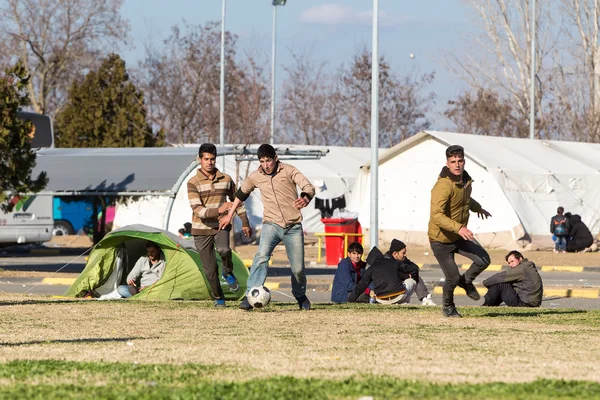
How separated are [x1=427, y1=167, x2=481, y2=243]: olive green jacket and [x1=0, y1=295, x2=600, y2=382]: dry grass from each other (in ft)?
2.96

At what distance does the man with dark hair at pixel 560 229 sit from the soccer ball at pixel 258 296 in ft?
70.2

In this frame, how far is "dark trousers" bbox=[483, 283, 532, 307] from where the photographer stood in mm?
15695

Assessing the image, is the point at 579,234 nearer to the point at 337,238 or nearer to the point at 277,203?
the point at 337,238

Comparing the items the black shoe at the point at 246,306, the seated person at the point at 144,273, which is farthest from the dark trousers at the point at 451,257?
the seated person at the point at 144,273

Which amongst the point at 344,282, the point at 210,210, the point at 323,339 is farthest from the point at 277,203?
the point at 344,282

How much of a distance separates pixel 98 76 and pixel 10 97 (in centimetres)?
2826

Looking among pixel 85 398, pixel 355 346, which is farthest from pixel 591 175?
pixel 85 398

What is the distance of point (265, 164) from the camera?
1279 cm

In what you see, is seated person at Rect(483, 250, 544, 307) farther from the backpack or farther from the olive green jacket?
the backpack

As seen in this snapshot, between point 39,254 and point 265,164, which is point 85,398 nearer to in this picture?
point 265,164

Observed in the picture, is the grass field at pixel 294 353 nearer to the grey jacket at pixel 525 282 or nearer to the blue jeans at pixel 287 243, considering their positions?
the blue jeans at pixel 287 243

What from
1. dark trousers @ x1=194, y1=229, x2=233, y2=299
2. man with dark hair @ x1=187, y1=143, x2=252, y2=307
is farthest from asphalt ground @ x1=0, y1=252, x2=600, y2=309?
man with dark hair @ x1=187, y1=143, x2=252, y2=307

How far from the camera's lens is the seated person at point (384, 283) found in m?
15.8

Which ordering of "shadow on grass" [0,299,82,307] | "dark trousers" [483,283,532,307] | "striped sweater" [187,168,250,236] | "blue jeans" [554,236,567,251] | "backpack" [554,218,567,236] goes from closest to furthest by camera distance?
"striped sweater" [187,168,250,236]
"shadow on grass" [0,299,82,307]
"dark trousers" [483,283,532,307]
"backpack" [554,218,567,236]
"blue jeans" [554,236,567,251]
